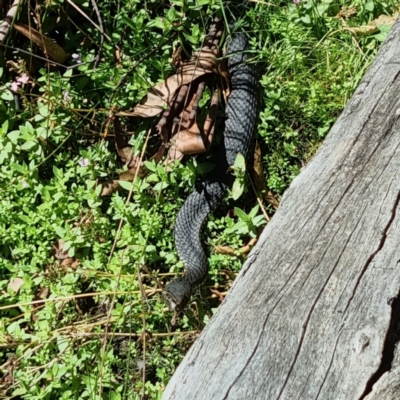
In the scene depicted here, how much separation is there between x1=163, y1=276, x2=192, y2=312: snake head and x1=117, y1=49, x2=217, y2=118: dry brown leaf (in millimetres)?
939

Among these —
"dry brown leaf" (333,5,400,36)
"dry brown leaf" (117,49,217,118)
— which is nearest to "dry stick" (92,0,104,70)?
"dry brown leaf" (117,49,217,118)

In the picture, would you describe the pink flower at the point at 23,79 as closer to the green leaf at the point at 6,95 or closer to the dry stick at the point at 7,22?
the green leaf at the point at 6,95

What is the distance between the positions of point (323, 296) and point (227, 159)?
1662 mm

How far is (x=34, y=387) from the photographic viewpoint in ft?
9.30

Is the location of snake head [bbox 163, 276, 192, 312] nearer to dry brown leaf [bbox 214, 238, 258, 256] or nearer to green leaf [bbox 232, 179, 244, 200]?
dry brown leaf [bbox 214, 238, 258, 256]

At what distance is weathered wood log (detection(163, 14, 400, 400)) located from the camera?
5.31 feet

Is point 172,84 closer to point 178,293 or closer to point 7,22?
point 7,22

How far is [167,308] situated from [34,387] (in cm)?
70

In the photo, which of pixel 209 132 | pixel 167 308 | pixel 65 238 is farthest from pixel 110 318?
pixel 209 132

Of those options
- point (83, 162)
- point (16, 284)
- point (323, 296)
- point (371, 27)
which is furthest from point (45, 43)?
point (323, 296)

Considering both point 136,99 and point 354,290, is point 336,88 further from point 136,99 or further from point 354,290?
point 354,290

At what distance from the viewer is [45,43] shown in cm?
340

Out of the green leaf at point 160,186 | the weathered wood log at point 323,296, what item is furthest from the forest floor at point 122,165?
the weathered wood log at point 323,296

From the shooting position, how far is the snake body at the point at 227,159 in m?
3.17
